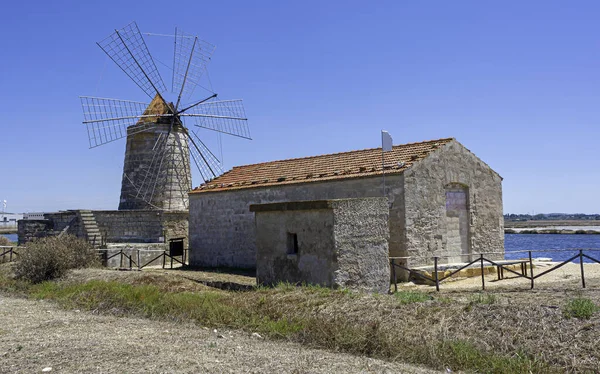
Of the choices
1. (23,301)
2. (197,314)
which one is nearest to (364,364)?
(197,314)

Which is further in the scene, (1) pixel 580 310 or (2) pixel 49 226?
(2) pixel 49 226

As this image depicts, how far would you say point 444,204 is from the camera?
47.5 ft

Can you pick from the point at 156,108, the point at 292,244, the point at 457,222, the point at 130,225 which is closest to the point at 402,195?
the point at 457,222

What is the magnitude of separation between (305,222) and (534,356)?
17.4 ft

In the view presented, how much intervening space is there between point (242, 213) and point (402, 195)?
6.18m

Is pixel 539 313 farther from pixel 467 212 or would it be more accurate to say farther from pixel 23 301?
pixel 23 301

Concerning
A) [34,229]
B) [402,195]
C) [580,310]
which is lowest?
[580,310]

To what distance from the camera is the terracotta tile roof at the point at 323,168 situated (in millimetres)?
14477

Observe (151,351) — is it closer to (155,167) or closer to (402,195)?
(402,195)

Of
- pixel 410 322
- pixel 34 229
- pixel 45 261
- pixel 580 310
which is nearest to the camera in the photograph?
pixel 580 310

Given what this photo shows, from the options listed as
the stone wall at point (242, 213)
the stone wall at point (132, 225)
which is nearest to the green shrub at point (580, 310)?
the stone wall at point (242, 213)

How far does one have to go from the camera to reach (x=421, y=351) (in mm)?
6246

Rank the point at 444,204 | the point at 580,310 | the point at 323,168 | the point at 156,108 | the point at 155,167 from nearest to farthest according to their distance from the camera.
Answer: the point at 580,310
the point at 444,204
the point at 323,168
the point at 155,167
the point at 156,108

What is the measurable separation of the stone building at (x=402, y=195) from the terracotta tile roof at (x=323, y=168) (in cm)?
3
